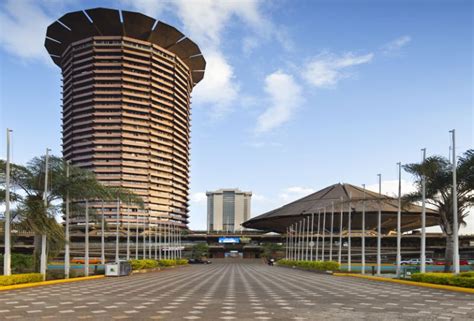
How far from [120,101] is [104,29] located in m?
26.8

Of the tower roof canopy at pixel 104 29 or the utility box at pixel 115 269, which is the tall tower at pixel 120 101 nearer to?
the tower roof canopy at pixel 104 29

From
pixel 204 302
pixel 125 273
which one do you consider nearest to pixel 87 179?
pixel 125 273

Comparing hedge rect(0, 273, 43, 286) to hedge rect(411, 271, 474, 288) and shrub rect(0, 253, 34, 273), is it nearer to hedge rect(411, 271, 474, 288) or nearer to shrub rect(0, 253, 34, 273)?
shrub rect(0, 253, 34, 273)

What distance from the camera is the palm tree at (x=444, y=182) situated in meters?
38.1

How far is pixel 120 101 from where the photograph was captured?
174125 millimetres

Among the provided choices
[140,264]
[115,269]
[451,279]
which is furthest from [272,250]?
[451,279]

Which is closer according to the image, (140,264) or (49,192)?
(49,192)

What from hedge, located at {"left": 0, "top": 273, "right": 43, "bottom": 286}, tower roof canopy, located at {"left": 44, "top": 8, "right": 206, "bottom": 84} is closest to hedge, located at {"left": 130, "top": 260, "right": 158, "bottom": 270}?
hedge, located at {"left": 0, "top": 273, "right": 43, "bottom": 286}

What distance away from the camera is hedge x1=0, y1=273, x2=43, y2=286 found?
2594cm

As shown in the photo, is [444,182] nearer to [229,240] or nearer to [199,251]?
[199,251]

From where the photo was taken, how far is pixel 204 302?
722 inches

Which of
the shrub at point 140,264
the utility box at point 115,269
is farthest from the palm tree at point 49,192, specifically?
the shrub at point 140,264

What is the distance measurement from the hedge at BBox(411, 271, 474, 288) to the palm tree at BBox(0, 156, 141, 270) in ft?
78.5

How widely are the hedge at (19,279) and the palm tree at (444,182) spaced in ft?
93.4
